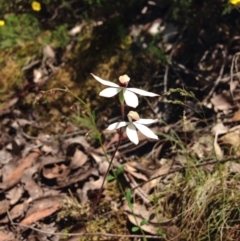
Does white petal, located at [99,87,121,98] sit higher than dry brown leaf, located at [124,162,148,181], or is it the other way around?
white petal, located at [99,87,121,98]

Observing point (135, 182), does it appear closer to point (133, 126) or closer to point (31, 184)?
point (31, 184)

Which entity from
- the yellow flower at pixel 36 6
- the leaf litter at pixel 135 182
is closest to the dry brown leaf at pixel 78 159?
the leaf litter at pixel 135 182

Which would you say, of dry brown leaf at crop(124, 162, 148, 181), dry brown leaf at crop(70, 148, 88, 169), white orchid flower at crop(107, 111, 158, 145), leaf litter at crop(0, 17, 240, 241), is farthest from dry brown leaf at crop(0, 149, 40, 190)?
white orchid flower at crop(107, 111, 158, 145)

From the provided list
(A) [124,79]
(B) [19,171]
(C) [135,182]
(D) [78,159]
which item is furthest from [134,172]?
(A) [124,79]

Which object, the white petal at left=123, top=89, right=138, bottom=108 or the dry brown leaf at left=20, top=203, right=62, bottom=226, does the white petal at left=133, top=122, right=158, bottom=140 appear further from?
the dry brown leaf at left=20, top=203, right=62, bottom=226

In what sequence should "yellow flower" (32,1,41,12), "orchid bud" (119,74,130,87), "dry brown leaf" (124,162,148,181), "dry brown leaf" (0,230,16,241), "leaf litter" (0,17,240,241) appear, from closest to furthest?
1. "orchid bud" (119,74,130,87)
2. "leaf litter" (0,17,240,241)
3. "dry brown leaf" (0,230,16,241)
4. "dry brown leaf" (124,162,148,181)
5. "yellow flower" (32,1,41,12)

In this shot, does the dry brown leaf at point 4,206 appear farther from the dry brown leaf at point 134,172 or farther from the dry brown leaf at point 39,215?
the dry brown leaf at point 134,172

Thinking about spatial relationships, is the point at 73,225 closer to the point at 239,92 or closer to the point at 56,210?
the point at 56,210

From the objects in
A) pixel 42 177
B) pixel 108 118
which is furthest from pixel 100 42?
pixel 42 177

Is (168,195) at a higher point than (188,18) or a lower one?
lower
